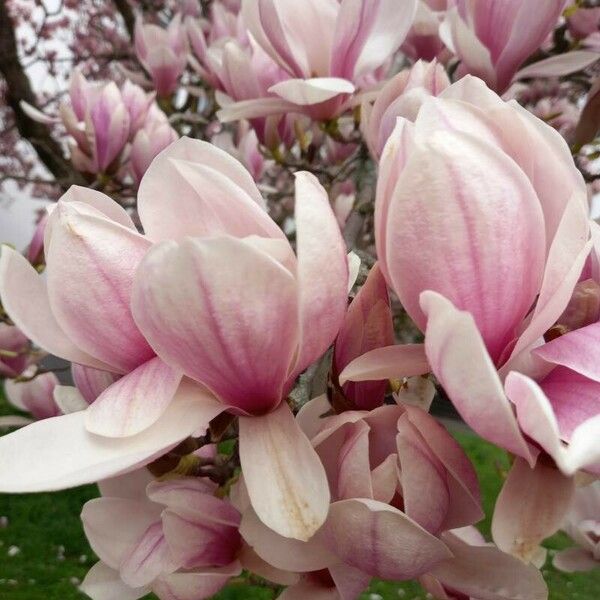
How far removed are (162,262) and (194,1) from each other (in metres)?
2.07

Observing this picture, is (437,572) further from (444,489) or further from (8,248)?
(8,248)

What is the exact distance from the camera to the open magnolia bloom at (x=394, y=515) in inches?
12.9

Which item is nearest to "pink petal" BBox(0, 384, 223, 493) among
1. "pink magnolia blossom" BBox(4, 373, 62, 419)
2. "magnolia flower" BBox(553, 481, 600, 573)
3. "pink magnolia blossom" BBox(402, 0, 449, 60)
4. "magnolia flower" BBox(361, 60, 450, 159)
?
"magnolia flower" BBox(361, 60, 450, 159)

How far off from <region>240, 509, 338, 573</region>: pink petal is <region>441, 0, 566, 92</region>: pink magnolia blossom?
1.51 ft

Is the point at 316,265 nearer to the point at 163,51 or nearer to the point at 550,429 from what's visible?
the point at 550,429

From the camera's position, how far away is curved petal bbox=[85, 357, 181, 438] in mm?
319

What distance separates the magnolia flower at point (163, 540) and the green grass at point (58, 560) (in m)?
1.22

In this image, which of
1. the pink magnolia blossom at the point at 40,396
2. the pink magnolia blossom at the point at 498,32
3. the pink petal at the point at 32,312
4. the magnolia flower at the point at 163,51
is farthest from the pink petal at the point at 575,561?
the magnolia flower at the point at 163,51

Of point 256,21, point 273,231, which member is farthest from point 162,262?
point 256,21

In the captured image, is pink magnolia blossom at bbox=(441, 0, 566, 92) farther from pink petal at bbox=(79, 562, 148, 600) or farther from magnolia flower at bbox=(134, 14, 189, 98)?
magnolia flower at bbox=(134, 14, 189, 98)

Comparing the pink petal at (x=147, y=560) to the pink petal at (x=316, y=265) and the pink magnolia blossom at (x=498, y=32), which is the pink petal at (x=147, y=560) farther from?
the pink magnolia blossom at (x=498, y=32)

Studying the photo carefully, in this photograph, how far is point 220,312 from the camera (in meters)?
0.31

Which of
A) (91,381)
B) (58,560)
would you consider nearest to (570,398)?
(91,381)

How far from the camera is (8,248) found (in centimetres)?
40
